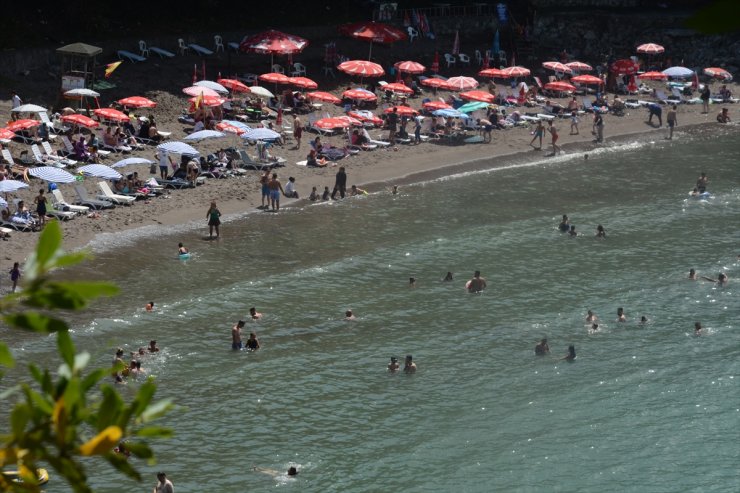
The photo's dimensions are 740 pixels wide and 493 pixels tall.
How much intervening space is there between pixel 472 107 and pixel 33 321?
147 feet

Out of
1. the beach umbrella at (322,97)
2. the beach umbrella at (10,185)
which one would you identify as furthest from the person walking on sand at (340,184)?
the beach umbrella at (10,185)

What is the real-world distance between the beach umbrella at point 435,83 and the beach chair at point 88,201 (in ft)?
62.8

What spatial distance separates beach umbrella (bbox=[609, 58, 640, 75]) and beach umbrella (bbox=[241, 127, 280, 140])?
21176 millimetres

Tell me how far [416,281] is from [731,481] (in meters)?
11.9

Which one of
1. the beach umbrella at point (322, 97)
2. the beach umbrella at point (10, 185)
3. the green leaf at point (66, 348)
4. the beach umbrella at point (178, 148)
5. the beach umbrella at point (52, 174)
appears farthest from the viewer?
the beach umbrella at point (322, 97)

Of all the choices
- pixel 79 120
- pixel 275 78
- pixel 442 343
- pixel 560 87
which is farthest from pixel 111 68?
pixel 560 87

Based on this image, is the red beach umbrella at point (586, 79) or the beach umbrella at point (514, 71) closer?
the beach umbrella at point (514, 71)

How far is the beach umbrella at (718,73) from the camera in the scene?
5534cm

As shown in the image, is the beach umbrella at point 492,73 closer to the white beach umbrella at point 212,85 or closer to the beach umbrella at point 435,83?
the beach umbrella at point 435,83

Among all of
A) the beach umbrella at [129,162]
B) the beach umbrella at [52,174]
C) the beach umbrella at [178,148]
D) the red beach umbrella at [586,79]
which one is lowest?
the beach umbrella at [52,174]

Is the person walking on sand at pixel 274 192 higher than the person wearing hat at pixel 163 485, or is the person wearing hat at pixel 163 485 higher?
the person walking on sand at pixel 274 192

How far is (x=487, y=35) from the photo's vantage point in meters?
57.2

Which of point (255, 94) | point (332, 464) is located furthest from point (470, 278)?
point (255, 94)

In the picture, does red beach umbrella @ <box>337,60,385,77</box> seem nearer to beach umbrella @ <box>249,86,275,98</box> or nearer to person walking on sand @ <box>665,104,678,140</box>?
beach umbrella @ <box>249,86,275,98</box>
